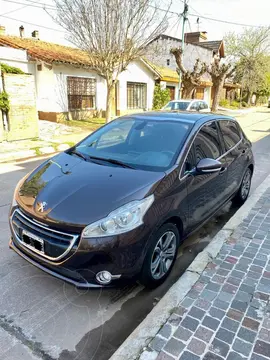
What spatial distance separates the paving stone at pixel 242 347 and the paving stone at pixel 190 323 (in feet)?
1.00

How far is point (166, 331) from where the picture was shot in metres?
2.22

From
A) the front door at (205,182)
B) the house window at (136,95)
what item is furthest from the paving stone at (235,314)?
the house window at (136,95)

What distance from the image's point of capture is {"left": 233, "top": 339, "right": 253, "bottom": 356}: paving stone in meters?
2.08

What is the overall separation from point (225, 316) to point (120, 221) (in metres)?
1.16

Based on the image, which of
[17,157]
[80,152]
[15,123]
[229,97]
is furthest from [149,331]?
[229,97]

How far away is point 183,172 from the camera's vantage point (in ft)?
9.95

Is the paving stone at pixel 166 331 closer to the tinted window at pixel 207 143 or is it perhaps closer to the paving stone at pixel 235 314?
the paving stone at pixel 235 314

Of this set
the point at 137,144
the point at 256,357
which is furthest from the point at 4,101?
the point at 256,357

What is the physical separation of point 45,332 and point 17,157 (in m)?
6.78

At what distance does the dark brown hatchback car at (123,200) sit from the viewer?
235 centimetres

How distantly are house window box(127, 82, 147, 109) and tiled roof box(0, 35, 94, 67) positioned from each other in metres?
3.93

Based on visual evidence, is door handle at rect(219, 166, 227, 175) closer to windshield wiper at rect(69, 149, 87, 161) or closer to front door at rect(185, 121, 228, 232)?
front door at rect(185, 121, 228, 232)

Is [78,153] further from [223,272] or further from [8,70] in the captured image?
[8,70]

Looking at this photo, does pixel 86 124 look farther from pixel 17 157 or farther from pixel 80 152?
pixel 80 152
